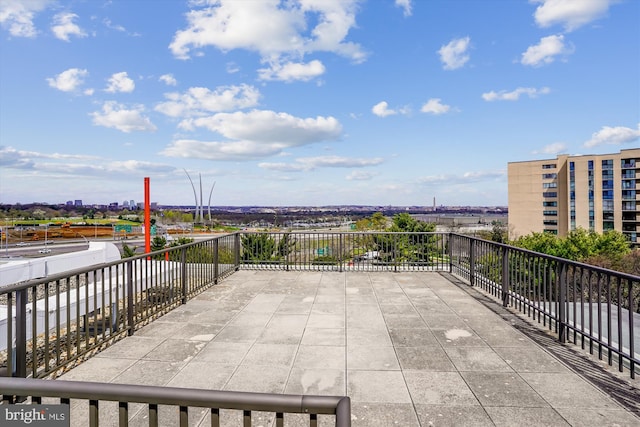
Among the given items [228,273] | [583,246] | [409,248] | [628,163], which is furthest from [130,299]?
[628,163]

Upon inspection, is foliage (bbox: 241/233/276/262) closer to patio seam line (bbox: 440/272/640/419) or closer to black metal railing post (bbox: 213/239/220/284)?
black metal railing post (bbox: 213/239/220/284)

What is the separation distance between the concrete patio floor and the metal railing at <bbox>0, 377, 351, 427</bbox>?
156 centimetres

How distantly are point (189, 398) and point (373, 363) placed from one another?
9.00 ft

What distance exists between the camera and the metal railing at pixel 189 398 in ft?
3.77

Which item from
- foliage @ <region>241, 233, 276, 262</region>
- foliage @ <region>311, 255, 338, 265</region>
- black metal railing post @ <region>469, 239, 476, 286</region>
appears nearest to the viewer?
black metal railing post @ <region>469, 239, 476, 286</region>

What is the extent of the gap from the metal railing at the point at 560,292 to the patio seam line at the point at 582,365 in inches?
6.1

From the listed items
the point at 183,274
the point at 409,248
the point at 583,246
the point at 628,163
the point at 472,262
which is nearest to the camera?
the point at 183,274

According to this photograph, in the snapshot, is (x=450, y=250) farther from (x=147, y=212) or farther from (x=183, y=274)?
Result: (x=147, y=212)

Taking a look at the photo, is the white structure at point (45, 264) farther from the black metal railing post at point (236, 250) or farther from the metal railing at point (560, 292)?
the metal railing at point (560, 292)

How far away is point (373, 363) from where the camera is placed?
3535 mm

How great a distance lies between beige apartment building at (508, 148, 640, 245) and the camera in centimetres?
6147

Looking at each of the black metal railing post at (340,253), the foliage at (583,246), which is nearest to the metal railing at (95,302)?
→ the black metal railing post at (340,253)

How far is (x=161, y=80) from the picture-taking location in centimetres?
1397

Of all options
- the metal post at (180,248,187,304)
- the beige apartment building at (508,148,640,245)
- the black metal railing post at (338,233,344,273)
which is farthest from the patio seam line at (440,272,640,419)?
the beige apartment building at (508,148,640,245)
